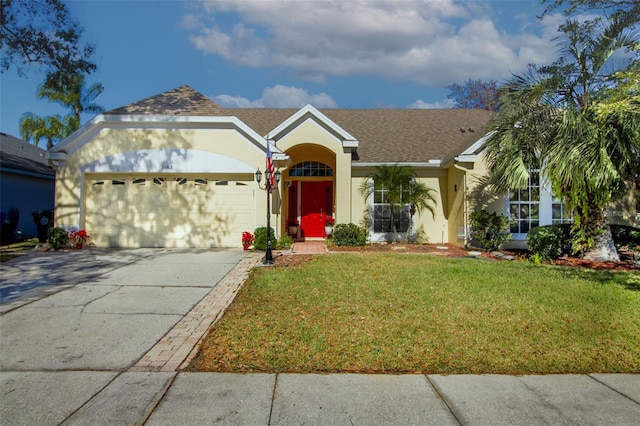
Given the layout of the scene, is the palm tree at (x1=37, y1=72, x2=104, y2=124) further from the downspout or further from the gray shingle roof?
the downspout

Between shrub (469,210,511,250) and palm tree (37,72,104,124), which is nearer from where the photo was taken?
shrub (469,210,511,250)

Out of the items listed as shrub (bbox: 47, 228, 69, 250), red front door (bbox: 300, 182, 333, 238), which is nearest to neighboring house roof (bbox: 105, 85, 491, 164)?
red front door (bbox: 300, 182, 333, 238)

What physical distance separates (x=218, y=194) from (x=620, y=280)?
36.5ft

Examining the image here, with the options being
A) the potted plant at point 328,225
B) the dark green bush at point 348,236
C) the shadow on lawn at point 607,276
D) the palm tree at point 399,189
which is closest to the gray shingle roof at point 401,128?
the palm tree at point 399,189

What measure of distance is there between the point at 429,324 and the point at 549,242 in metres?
7.53

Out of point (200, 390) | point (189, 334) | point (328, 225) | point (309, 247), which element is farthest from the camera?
point (328, 225)

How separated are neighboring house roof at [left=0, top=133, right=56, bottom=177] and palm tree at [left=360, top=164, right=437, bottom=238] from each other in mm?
12998

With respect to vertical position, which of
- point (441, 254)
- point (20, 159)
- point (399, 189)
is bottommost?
point (441, 254)

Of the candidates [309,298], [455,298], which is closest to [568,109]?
[455,298]

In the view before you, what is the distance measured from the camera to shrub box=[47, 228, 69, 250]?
13.2m

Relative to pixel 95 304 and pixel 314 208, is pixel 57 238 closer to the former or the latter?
pixel 95 304

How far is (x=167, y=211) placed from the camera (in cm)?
1417

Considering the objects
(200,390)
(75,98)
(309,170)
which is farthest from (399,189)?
(75,98)

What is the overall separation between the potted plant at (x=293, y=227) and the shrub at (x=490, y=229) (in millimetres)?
6623
